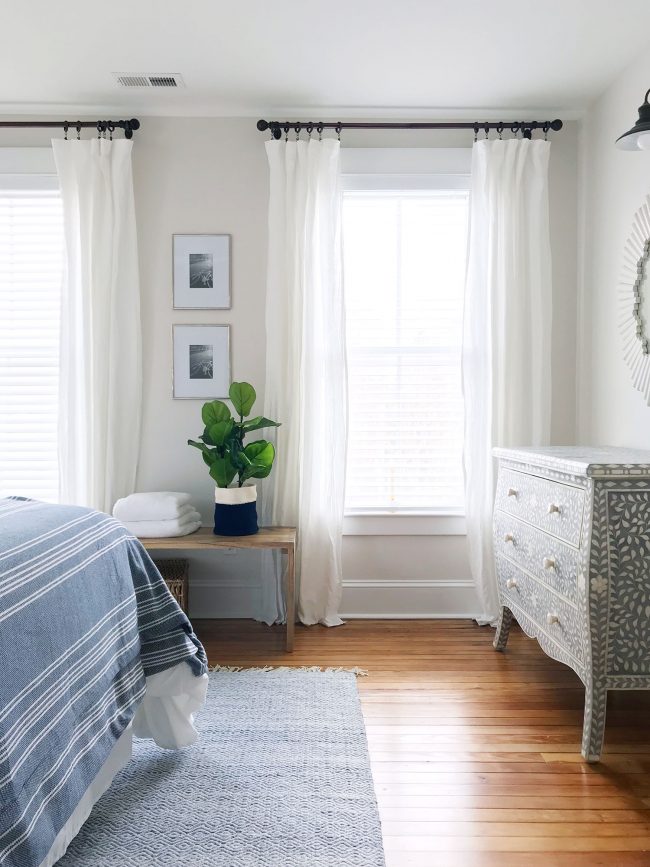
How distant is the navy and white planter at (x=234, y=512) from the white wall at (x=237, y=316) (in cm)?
39

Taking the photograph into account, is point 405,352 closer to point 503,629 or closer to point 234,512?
point 234,512

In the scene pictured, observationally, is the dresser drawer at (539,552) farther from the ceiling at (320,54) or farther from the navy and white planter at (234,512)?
the ceiling at (320,54)

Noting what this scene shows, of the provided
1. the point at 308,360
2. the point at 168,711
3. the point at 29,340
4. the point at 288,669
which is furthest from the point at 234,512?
the point at 29,340

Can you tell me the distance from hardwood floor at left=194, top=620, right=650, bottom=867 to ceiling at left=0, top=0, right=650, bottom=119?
270cm

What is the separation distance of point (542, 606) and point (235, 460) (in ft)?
4.98

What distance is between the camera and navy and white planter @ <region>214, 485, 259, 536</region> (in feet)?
10.8

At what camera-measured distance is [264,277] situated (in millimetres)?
3664

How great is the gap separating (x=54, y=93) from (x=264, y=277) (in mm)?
1376

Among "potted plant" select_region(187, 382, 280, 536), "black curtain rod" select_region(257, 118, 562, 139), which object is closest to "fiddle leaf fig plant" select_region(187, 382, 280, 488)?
"potted plant" select_region(187, 382, 280, 536)

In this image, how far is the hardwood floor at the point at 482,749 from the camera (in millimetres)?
1790

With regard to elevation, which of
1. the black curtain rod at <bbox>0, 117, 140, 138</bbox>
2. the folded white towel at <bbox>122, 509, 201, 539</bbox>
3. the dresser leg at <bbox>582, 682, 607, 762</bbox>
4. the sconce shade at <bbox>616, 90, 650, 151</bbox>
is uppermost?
the black curtain rod at <bbox>0, 117, 140, 138</bbox>

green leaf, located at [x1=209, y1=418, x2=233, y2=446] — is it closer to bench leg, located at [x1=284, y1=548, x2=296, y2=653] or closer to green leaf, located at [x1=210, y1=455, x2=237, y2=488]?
green leaf, located at [x1=210, y1=455, x2=237, y2=488]

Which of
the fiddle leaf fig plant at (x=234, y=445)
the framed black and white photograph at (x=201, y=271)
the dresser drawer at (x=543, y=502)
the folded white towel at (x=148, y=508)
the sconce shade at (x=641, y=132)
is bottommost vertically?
the folded white towel at (x=148, y=508)

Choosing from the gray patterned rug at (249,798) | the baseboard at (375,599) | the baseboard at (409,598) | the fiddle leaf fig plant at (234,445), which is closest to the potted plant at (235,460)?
the fiddle leaf fig plant at (234,445)
